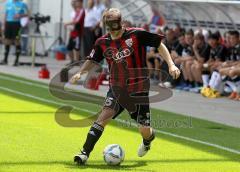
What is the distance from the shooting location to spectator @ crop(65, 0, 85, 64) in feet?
83.8

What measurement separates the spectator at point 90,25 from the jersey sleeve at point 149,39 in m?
14.6

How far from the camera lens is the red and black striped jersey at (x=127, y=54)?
9.86 metres

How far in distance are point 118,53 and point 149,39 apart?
417mm

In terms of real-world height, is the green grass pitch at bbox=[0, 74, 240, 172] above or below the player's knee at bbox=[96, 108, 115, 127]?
below

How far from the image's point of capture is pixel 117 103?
9820mm

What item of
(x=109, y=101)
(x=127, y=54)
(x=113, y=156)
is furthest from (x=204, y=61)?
(x=113, y=156)

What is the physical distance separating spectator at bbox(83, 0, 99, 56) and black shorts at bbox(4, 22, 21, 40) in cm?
236

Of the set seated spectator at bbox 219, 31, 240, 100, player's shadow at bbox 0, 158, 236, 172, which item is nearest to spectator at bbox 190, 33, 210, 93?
seated spectator at bbox 219, 31, 240, 100

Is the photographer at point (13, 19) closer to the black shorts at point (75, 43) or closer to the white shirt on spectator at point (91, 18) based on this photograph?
the black shorts at point (75, 43)

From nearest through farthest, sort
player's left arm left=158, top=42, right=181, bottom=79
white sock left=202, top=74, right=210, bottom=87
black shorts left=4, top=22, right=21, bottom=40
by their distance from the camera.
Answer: player's left arm left=158, top=42, right=181, bottom=79 < white sock left=202, top=74, right=210, bottom=87 < black shorts left=4, top=22, right=21, bottom=40

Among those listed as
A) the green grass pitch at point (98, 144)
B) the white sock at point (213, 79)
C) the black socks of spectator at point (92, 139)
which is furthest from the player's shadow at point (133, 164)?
the white sock at point (213, 79)

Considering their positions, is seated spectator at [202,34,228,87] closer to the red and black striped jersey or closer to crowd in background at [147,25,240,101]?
crowd in background at [147,25,240,101]

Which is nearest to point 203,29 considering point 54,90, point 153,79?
point 153,79

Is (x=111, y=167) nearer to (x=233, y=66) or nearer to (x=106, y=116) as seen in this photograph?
(x=106, y=116)
